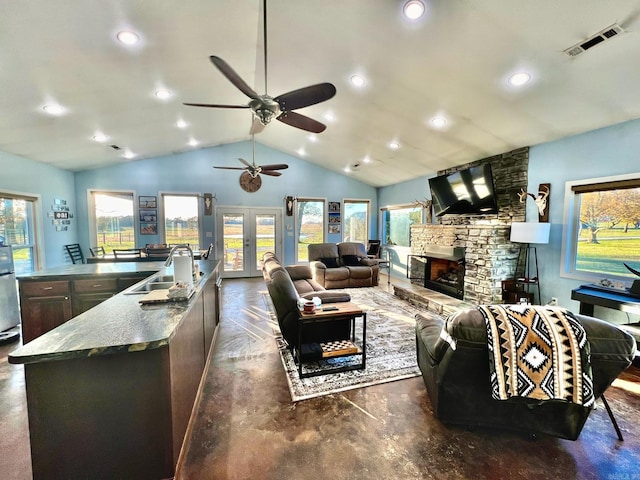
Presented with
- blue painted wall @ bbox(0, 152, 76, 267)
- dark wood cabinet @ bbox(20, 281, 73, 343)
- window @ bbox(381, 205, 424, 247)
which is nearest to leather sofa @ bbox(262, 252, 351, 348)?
dark wood cabinet @ bbox(20, 281, 73, 343)

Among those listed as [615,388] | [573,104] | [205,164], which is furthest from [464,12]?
[205,164]

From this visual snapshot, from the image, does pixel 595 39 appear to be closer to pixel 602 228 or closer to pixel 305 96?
pixel 602 228

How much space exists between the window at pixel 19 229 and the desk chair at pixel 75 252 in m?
0.84

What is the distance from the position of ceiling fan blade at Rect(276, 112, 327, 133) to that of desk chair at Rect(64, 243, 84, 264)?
5995 millimetres

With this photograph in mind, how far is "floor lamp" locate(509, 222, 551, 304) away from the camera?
140 inches

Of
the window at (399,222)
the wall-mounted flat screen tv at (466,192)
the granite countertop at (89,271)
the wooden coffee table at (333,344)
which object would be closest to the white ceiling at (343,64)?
the wall-mounted flat screen tv at (466,192)

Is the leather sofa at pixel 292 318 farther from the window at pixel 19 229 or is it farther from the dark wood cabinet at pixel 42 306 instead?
the window at pixel 19 229

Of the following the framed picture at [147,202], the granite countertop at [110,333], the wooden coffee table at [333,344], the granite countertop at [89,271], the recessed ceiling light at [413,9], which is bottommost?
the wooden coffee table at [333,344]

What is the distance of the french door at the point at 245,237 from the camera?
7238 millimetres

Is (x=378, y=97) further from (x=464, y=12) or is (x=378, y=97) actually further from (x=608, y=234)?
Answer: (x=608, y=234)

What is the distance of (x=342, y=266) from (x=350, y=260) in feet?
0.88

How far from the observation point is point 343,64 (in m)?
3.11

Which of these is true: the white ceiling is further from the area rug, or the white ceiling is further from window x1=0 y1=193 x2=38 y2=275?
the area rug

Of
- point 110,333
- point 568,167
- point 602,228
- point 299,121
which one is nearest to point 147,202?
point 299,121
